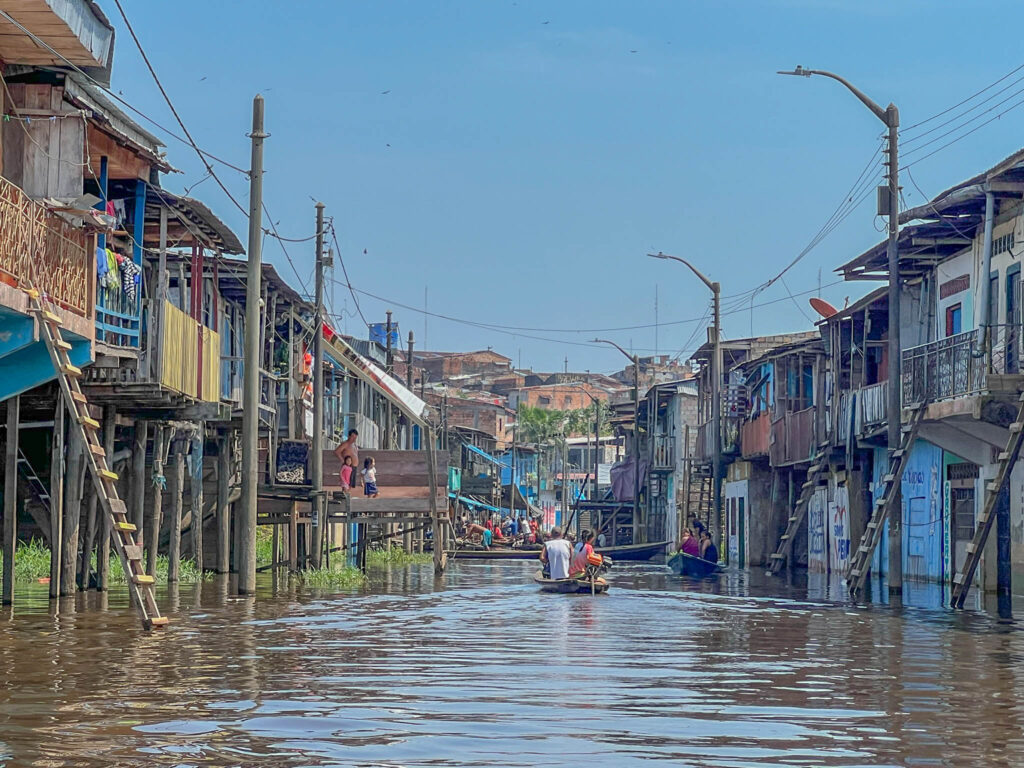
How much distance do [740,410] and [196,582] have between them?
25.8 meters

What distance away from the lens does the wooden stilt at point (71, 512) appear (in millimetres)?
21359

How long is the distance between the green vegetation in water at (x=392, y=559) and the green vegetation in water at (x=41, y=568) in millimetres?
12914

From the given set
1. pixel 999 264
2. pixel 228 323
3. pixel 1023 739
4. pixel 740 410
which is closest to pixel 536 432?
pixel 740 410

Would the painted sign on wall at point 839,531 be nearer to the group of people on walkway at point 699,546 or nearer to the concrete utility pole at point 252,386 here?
the group of people on walkway at point 699,546

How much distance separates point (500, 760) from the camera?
838cm

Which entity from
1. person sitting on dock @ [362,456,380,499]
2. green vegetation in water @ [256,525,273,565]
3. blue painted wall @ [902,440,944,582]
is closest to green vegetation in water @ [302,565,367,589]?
person sitting on dock @ [362,456,380,499]

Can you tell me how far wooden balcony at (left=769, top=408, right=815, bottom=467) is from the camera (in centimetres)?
4131

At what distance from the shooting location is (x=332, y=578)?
30.8 metres

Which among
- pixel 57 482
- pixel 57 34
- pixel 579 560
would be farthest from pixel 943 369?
pixel 57 34

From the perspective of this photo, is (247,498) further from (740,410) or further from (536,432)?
(536,432)

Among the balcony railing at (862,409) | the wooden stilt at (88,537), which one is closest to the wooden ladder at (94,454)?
the wooden stilt at (88,537)

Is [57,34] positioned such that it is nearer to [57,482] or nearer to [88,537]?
[57,482]

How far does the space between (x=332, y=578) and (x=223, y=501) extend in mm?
2742

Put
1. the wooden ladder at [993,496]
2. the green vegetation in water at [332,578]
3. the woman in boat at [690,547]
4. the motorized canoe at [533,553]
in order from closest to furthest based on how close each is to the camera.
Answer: the wooden ladder at [993,496]
the green vegetation in water at [332,578]
the woman in boat at [690,547]
the motorized canoe at [533,553]
